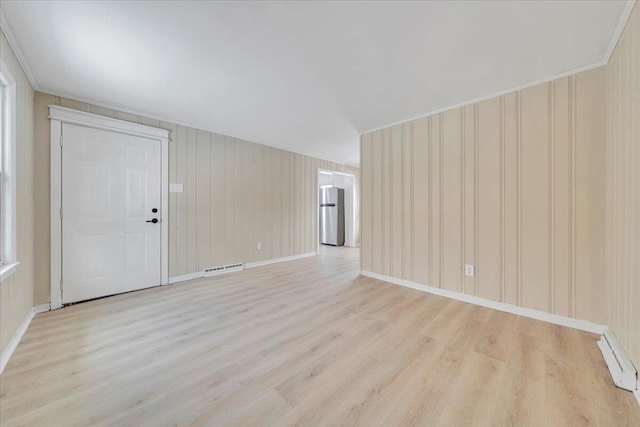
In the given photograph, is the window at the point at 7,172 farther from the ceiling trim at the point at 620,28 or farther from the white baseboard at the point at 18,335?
the ceiling trim at the point at 620,28

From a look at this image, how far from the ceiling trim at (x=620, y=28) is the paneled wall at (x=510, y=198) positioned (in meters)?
0.17

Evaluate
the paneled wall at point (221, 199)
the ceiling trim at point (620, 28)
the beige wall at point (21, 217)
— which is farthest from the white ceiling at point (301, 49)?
the paneled wall at point (221, 199)

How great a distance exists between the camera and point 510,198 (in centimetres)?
241

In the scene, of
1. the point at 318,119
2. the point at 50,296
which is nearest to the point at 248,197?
the point at 318,119

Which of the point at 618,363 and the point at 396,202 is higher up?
the point at 396,202

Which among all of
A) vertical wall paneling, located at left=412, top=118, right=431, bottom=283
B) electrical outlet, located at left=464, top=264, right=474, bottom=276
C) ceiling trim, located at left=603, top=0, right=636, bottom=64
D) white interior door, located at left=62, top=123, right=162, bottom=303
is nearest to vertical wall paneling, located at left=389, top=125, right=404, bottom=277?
vertical wall paneling, located at left=412, top=118, right=431, bottom=283

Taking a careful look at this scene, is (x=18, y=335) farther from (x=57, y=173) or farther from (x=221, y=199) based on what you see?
(x=221, y=199)

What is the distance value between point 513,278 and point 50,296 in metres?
4.82

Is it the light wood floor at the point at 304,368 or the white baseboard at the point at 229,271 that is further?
the white baseboard at the point at 229,271

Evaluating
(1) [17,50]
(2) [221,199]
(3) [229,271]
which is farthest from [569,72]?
(3) [229,271]

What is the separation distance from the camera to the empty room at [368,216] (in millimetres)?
1375

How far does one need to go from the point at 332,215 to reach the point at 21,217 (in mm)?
5811

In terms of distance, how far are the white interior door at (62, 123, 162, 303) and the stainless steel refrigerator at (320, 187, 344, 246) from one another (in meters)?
4.58

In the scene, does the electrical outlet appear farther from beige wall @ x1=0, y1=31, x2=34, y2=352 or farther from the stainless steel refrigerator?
the stainless steel refrigerator
